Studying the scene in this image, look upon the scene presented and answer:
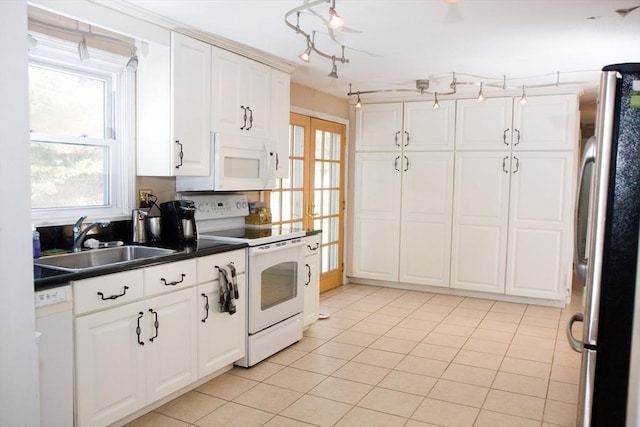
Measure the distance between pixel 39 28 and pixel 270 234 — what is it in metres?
1.90

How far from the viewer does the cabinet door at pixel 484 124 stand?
17.3 ft

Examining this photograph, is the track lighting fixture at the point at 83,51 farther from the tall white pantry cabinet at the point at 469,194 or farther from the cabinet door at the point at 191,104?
the tall white pantry cabinet at the point at 469,194

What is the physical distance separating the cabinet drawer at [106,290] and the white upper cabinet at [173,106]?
906mm

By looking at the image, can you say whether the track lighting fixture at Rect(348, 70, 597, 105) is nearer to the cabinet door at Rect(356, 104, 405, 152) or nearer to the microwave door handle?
the cabinet door at Rect(356, 104, 405, 152)

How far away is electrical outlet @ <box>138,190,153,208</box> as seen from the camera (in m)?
3.40

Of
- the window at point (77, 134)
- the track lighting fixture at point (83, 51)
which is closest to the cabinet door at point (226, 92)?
the window at point (77, 134)

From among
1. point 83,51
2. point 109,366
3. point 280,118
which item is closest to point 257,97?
point 280,118

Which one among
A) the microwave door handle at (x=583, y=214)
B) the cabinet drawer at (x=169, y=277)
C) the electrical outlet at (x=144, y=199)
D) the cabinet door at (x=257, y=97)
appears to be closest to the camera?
the microwave door handle at (x=583, y=214)

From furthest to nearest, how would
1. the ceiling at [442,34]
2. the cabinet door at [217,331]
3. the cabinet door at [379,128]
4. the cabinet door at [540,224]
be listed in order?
1. the cabinet door at [379,128]
2. the cabinet door at [540,224]
3. the cabinet door at [217,331]
4. the ceiling at [442,34]

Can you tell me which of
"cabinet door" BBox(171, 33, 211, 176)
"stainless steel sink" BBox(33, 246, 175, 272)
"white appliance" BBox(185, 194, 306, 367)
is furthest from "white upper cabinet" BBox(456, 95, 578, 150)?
"stainless steel sink" BBox(33, 246, 175, 272)

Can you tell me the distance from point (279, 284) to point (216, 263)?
2.43 ft

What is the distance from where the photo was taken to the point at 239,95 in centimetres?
371

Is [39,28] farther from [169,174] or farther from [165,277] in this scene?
[165,277]

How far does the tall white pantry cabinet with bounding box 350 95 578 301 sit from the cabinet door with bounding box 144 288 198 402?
3.39 meters
